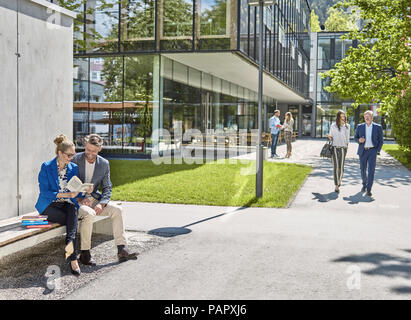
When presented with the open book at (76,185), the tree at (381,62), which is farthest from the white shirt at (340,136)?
the tree at (381,62)

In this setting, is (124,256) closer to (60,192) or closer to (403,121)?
(60,192)

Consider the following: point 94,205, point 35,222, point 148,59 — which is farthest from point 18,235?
point 148,59

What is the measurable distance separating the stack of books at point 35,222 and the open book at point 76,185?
0.46m

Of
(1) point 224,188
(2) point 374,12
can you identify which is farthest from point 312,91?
(1) point 224,188

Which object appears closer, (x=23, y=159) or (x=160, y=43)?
(x=23, y=159)

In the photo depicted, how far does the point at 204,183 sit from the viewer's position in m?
12.1

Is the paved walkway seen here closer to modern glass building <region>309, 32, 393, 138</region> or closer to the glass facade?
the glass facade

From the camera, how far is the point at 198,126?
25188 millimetres

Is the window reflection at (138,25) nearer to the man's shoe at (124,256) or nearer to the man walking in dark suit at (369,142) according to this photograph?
the man walking in dark suit at (369,142)

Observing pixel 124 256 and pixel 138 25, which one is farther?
pixel 138 25

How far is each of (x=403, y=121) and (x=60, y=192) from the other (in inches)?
651
